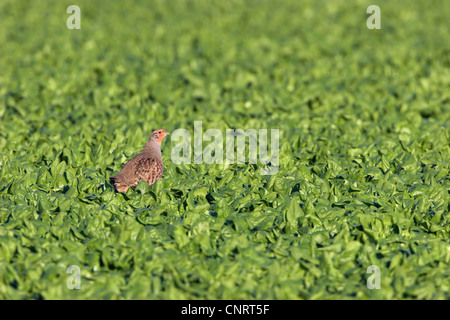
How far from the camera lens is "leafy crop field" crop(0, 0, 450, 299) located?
6.16 metres

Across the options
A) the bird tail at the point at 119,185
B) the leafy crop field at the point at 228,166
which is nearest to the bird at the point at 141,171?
the bird tail at the point at 119,185

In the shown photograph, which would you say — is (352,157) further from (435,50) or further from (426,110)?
(435,50)

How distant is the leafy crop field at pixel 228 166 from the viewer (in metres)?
6.16

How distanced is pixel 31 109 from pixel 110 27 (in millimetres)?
8320

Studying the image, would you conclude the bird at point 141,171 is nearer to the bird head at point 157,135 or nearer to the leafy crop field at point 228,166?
the bird head at point 157,135

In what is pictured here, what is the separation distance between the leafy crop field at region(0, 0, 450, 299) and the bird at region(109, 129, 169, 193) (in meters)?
0.19

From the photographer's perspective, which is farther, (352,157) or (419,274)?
(352,157)

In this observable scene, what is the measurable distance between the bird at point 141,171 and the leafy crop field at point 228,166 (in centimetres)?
19

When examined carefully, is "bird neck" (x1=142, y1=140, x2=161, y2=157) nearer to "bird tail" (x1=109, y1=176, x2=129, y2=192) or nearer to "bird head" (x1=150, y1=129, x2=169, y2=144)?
"bird head" (x1=150, y1=129, x2=169, y2=144)

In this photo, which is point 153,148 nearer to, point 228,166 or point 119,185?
point 119,185

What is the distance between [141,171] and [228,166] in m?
1.52

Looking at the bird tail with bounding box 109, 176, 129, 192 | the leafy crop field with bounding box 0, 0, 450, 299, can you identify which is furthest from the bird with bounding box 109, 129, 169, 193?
the leafy crop field with bounding box 0, 0, 450, 299
